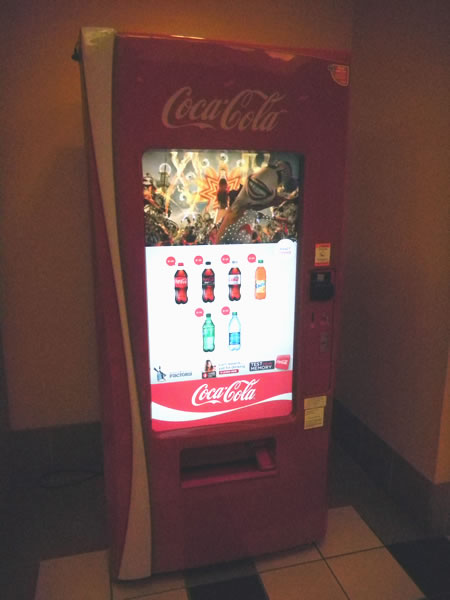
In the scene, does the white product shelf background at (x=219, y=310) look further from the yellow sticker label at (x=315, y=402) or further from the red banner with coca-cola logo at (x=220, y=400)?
the yellow sticker label at (x=315, y=402)

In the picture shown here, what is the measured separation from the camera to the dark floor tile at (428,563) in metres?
1.68

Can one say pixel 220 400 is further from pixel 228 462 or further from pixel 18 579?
pixel 18 579

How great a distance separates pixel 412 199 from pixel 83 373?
1.78m

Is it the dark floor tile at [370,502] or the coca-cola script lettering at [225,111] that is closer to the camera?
the coca-cola script lettering at [225,111]

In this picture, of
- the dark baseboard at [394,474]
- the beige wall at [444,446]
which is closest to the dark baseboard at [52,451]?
the dark baseboard at [394,474]

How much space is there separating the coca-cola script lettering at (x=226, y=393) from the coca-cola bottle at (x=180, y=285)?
0.33 metres

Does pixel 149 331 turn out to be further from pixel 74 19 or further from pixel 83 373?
pixel 74 19

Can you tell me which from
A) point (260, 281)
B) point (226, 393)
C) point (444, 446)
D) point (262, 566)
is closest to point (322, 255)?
point (260, 281)

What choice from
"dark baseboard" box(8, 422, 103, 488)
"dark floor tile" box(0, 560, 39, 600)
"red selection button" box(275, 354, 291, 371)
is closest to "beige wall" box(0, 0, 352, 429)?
"dark baseboard" box(8, 422, 103, 488)

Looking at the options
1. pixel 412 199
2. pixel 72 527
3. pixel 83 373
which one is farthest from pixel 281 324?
pixel 72 527

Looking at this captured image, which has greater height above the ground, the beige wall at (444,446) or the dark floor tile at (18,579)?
the beige wall at (444,446)

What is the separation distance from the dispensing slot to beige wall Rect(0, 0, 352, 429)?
0.86m

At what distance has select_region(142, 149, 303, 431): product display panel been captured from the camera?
57.9 inches

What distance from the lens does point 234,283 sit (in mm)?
1572
